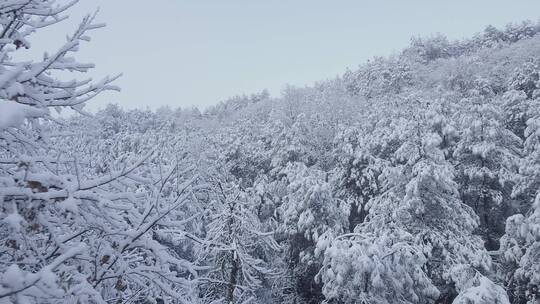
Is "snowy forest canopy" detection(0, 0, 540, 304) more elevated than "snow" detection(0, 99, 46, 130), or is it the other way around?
"snow" detection(0, 99, 46, 130)

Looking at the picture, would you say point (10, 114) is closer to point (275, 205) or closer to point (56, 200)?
point (56, 200)

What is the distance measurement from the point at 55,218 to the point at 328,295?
27.9 feet

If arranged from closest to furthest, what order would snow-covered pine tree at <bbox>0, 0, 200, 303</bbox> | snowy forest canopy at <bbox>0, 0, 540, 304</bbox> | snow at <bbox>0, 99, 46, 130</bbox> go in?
1. snow at <bbox>0, 99, 46, 130</bbox>
2. snow-covered pine tree at <bbox>0, 0, 200, 303</bbox>
3. snowy forest canopy at <bbox>0, 0, 540, 304</bbox>

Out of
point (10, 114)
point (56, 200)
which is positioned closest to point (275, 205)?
point (56, 200)

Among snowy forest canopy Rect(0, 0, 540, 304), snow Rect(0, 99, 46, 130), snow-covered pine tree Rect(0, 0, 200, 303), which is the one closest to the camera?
snow Rect(0, 99, 46, 130)

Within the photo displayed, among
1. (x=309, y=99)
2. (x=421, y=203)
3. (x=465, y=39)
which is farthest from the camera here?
(x=465, y=39)

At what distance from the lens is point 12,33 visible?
2781 mm

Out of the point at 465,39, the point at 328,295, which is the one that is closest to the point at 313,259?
the point at 328,295

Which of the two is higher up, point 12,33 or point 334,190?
point 12,33

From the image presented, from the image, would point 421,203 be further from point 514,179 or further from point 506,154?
point 506,154

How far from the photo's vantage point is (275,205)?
20031 mm

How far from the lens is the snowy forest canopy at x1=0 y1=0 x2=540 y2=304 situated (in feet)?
7.93

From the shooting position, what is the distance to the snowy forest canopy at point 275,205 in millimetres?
2416

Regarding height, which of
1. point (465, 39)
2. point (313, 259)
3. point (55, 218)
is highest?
point (465, 39)
